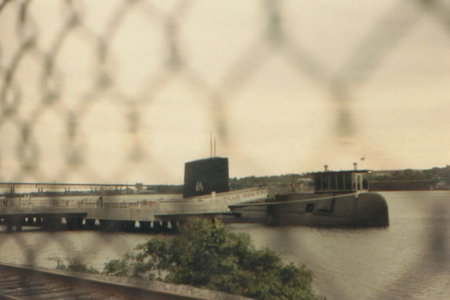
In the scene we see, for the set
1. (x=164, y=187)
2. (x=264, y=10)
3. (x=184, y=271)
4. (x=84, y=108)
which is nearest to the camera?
(x=264, y=10)

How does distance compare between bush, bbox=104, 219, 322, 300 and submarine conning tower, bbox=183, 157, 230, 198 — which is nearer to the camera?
submarine conning tower, bbox=183, 157, 230, 198

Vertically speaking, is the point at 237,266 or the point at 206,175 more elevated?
the point at 206,175

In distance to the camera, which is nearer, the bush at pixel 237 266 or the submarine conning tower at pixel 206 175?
the submarine conning tower at pixel 206 175

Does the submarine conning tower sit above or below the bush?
above

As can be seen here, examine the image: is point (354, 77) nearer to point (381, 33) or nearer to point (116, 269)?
point (381, 33)

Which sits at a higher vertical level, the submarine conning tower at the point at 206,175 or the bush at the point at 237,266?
the submarine conning tower at the point at 206,175

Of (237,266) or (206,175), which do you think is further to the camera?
(237,266)

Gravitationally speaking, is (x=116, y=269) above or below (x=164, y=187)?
below

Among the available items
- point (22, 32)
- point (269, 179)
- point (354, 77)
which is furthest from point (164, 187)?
point (22, 32)
